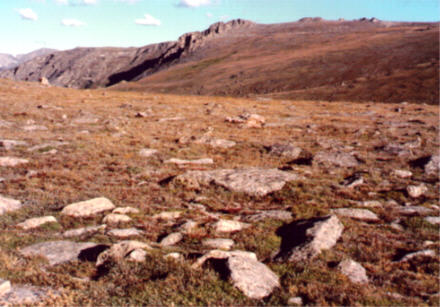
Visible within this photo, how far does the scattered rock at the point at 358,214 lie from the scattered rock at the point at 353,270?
3.54 m

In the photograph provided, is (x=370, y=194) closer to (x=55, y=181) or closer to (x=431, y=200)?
(x=431, y=200)

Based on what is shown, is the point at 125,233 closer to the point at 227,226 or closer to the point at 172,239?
the point at 172,239

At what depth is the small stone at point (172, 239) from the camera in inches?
362

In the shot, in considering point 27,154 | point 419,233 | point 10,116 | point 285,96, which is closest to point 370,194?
point 419,233

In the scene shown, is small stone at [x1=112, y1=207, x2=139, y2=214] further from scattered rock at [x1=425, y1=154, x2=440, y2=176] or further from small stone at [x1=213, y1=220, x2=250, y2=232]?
scattered rock at [x1=425, y1=154, x2=440, y2=176]

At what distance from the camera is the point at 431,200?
42.8ft

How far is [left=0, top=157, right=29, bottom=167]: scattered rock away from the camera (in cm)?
1578

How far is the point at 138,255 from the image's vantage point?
7965 millimetres

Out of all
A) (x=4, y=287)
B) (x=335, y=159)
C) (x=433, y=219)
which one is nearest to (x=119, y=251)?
(x=4, y=287)

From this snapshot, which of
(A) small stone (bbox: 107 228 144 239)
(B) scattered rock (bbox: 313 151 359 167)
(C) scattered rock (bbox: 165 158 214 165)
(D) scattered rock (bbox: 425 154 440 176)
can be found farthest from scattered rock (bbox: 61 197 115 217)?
(D) scattered rock (bbox: 425 154 440 176)

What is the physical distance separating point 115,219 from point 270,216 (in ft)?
14.8

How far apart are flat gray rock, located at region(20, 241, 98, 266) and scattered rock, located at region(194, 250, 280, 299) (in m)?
2.79

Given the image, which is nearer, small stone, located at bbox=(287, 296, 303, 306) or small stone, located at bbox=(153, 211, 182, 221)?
small stone, located at bbox=(287, 296, 303, 306)

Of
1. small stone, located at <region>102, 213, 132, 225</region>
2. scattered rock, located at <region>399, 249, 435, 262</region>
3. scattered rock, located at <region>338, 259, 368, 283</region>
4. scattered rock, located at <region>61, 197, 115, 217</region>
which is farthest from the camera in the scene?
scattered rock, located at <region>61, 197, 115, 217</region>
